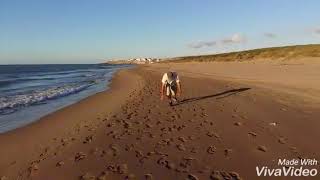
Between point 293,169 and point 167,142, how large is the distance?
343 cm

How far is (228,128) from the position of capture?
1006 centimetres

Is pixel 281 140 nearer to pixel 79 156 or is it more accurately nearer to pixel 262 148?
pixel 262 148

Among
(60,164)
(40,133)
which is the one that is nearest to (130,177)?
(60,164)

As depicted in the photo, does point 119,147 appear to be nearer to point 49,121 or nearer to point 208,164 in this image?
point 208,164

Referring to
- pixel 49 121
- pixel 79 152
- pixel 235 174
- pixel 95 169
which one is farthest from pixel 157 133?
pixel 49 121

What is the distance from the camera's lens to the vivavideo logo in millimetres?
6313

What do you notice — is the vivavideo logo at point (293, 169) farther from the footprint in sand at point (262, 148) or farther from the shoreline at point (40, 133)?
the shoreline at point (40, 133)

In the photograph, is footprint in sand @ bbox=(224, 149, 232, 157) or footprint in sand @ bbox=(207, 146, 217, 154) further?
footprint in sand @ bbox=(207, 146, 217, 154)

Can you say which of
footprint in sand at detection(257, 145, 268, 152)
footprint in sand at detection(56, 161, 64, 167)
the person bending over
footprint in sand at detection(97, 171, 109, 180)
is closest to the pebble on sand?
footprint in sand at detection(257, 145, 268, 152)

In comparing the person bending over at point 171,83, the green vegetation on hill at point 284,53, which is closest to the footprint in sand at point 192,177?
the person bending over at point 171,83

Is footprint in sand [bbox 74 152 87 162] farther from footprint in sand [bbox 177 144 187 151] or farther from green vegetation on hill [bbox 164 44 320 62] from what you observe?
green vegetation on hill [bbox 164 44 320 62]

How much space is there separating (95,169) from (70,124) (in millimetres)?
5889

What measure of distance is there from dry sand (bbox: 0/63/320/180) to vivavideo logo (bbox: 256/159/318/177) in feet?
0.60

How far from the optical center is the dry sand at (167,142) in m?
7.06
